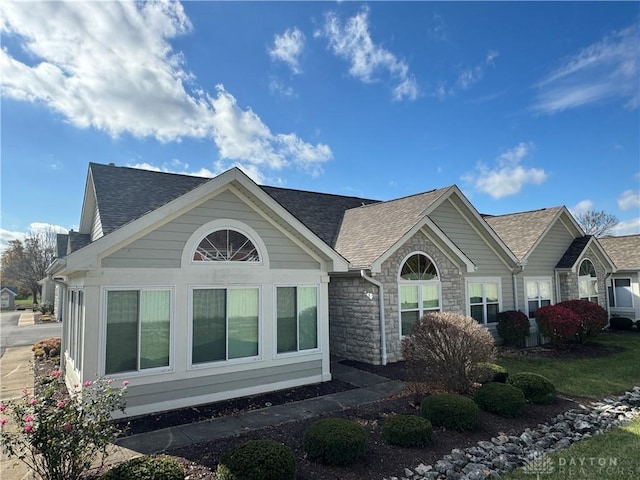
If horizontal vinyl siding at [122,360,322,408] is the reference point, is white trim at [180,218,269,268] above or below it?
above

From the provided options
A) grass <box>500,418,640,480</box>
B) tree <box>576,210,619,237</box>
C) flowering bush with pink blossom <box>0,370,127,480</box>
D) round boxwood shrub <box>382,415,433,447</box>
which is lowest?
grass <box>500,418,640,480</box>

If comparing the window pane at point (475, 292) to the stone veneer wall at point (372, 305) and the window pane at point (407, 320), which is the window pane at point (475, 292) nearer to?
the stone veneer wall at point (372, 305)

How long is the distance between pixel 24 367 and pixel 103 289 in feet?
30.4

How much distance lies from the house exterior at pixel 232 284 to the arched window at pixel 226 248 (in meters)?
0.02

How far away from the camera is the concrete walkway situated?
18.7 ft

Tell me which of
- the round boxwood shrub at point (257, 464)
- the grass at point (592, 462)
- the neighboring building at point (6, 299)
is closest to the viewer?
the round boxwood shrub at point (257, 464)

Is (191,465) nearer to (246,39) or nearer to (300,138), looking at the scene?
(246,39)

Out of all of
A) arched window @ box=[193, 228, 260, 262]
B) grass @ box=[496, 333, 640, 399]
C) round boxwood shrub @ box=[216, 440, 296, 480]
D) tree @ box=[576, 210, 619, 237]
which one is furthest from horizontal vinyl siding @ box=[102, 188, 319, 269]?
tree @ box=[576, 210, 619, 237]

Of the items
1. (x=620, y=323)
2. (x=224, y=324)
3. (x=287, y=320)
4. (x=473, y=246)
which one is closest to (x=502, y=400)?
(x=287, y=320)

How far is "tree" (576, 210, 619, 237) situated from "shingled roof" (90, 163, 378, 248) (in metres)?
44.4

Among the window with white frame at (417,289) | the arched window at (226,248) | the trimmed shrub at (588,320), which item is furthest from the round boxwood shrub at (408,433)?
the trimmed shrub at (588,320)

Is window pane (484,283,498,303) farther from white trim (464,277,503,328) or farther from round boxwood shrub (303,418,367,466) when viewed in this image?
round boxwood shrub (303,418,367,466)

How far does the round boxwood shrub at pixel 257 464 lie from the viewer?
441cm

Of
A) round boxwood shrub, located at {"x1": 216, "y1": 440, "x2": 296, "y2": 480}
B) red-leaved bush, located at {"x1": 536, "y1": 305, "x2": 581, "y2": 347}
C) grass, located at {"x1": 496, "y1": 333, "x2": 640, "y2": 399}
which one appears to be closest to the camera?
round boxwood shrub, located at {"x1": 216, "y1": 440, "x2": 296, "y2": 480}
